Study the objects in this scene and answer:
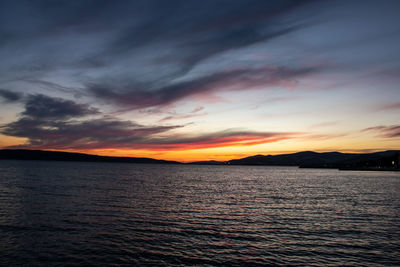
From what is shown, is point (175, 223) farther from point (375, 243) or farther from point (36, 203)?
point (36, 203)

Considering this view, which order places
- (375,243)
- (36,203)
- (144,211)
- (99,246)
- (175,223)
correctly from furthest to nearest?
1. (36,203)
2. (144,211)
3. (175,223)
4. (375,243)
5. (99,246)

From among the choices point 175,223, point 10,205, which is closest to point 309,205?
point 175,223

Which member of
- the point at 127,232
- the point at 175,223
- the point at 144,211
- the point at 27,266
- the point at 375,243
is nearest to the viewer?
the point at 27,266

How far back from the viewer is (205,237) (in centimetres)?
2391

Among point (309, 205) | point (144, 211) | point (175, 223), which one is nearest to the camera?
point (175, 223)

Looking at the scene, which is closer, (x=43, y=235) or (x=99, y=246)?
(x=99, y=246)

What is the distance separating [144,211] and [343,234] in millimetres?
23917

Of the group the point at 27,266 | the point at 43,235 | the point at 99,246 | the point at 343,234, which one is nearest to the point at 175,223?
the point at 99,246

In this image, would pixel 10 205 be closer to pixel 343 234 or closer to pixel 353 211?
pixel 343 234

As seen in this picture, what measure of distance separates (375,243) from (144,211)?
26.3 meters

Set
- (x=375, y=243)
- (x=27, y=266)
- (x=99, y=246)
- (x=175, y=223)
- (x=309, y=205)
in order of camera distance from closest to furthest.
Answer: (x=27, y=266)
(x=99, y=246)
(x=375, y=243)
(x=175, y=223)
(x=309, y=205)

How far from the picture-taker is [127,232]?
25.1m

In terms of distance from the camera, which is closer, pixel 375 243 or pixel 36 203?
pixel 375 243

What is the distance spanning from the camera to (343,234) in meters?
25.4
